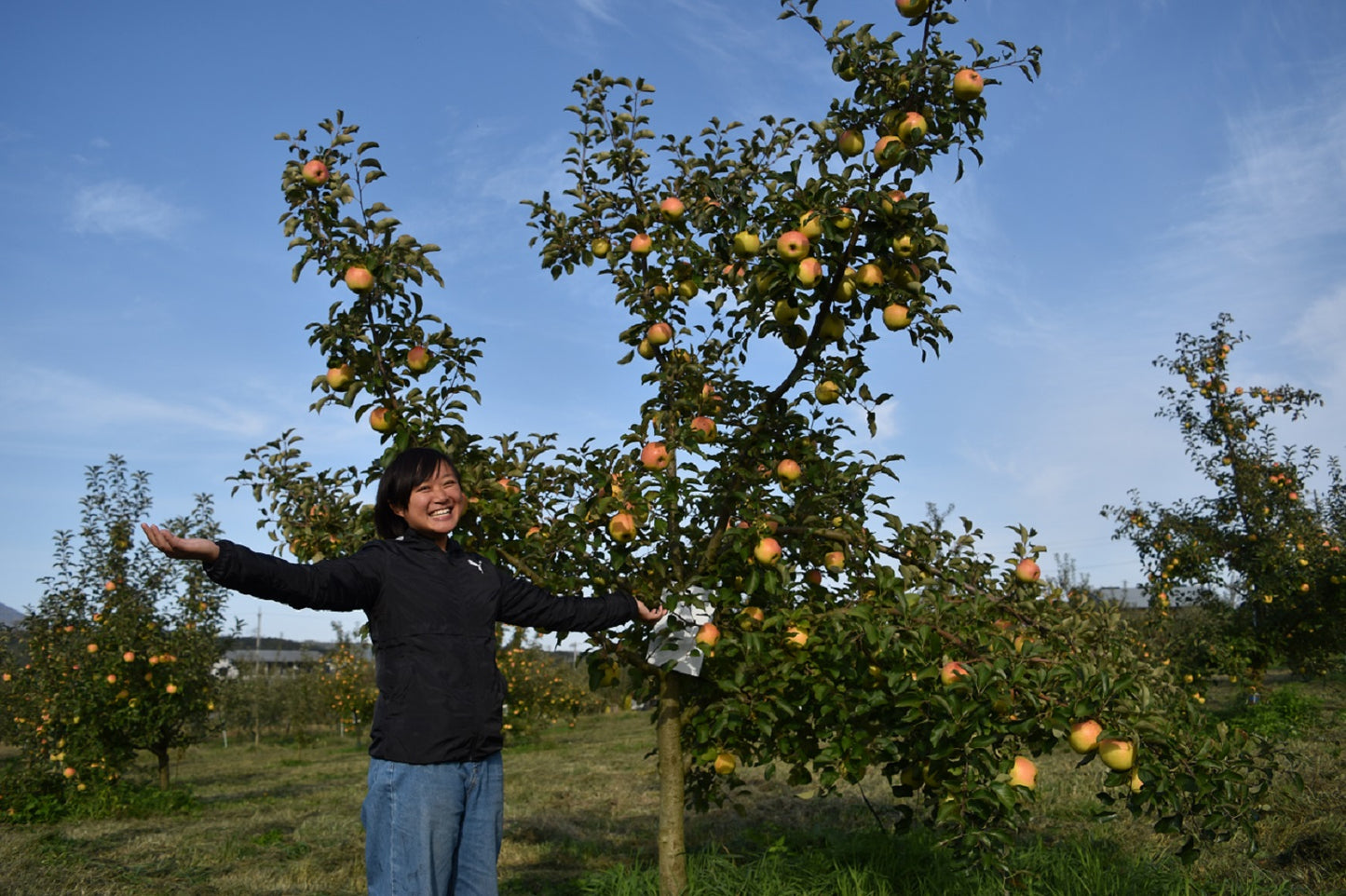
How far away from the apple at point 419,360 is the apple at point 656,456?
0.93 meters

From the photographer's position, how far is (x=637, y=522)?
136 inches

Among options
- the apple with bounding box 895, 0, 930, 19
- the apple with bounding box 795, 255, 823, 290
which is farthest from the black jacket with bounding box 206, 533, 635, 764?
the apple with bounding box 895, 0, 930, 19

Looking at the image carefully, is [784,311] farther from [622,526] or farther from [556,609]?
[556,609]

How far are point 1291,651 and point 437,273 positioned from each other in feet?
42.5

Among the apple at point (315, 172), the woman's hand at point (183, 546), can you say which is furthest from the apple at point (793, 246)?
the woman's hand at point (183, 546)

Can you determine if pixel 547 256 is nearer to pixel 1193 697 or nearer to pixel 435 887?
pixel 435 887

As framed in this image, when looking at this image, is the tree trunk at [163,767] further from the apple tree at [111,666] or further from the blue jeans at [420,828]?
the blue jeans at [420,828]

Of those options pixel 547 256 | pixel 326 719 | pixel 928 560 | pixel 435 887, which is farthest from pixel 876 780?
pixel 326 719

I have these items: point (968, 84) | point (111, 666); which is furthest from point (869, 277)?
point (111, 666)

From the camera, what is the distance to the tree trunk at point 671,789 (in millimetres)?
3703

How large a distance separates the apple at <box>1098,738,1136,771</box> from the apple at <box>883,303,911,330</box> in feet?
5.02

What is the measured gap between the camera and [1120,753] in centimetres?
270

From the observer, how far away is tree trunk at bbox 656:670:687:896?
3.70 meters

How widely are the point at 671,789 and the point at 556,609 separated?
4.47 ft
